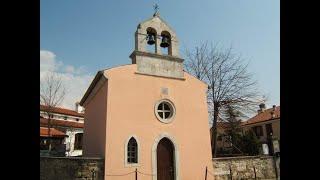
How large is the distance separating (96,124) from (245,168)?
26.6 ft

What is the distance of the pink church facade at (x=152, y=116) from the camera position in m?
12.2

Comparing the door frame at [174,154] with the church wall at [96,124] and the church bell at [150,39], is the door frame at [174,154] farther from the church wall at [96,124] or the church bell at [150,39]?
the church bell at [150,39]

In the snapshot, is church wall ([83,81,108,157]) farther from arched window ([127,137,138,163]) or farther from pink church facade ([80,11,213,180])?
arched window ([127,137,138,163])

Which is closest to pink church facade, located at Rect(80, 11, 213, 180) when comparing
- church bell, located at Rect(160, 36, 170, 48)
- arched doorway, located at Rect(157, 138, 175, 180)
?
arched doorway, located at Rect(157, 138, 175, 180)

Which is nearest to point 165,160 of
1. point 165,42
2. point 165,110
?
point 165,110

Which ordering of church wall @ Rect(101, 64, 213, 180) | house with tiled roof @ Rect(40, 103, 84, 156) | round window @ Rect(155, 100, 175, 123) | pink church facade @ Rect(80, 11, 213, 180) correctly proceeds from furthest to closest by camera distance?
house with tiled roof @ Rect(40, 103, 84, 156) < round window @ Rect(155, 100, 175, 123) < pink church facade @ Rect(80, 11, 213, 180) < church wall @ Rect(101, 64, 213, 180)

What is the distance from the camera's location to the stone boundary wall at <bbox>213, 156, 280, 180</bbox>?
1424cm

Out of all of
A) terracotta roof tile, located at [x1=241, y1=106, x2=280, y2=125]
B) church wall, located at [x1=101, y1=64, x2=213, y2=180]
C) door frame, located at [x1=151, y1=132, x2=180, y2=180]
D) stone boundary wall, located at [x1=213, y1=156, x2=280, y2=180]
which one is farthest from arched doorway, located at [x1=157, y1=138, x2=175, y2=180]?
terracotta roof tile, located at [x1=241, y1=106, x2=280, y2=125]

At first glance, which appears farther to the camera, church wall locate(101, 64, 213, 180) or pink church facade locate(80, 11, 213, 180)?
pink church facade locate(80, 11, 213, 180)

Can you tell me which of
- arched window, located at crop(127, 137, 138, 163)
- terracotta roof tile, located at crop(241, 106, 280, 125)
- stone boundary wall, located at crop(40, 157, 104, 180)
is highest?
terracotta roof tile, located at crop(241, 106, 280, 125)

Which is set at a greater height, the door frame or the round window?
the round window

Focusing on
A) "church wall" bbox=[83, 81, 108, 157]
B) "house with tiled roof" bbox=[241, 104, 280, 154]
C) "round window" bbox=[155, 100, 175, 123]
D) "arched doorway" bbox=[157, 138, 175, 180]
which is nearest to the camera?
"church wall" bbox=[83, 81, 108, 157]
